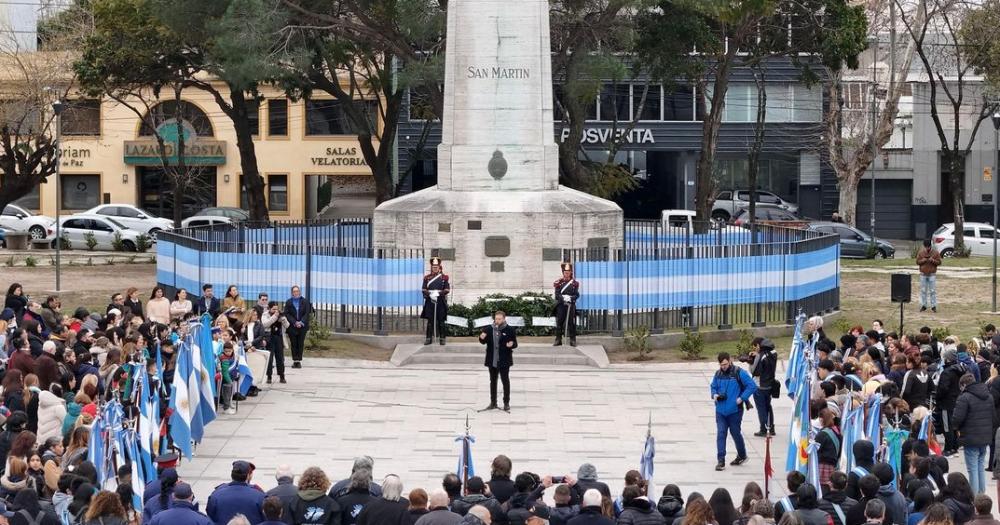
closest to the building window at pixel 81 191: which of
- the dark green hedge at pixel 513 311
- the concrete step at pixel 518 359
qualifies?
the dark green hedge at pixel 513 311

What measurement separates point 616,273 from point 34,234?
29394mm

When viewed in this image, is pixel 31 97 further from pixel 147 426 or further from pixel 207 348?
pixel 147 426

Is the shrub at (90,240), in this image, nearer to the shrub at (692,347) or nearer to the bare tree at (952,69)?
the bare tree at (952,69)

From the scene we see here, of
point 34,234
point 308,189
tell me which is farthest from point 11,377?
point 308,189

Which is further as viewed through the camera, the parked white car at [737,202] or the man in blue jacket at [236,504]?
the parked white car at [737,202]

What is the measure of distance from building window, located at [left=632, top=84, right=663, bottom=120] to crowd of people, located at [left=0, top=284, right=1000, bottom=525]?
4530cm

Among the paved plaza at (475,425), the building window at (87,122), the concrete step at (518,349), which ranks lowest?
the paved plaza at (475,425)

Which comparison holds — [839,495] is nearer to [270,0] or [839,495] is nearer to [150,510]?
[150,510]

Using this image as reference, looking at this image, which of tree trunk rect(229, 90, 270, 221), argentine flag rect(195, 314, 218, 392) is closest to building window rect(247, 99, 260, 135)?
tree trunk rect(229, 90, 270, 221)

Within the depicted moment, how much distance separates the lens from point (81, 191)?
7000 centimetres

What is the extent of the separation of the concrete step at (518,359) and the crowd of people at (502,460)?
303 cm

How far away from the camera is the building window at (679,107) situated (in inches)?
2813

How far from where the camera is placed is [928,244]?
35375 millimetres

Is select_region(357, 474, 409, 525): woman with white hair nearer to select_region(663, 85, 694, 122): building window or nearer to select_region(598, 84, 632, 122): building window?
select_region(598, 84, 632, 122): building window
